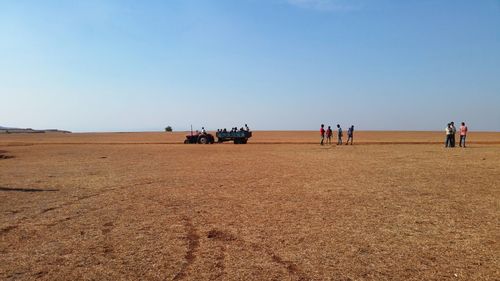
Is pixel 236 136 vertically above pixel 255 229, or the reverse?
pixel 236 136

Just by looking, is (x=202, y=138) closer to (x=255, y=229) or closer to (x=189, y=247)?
(x=255, y=229)

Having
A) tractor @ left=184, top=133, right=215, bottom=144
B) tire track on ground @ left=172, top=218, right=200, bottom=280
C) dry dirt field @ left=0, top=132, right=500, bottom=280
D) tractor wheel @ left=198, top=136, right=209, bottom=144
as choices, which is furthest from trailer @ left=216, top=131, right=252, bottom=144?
tire track on ground @ left=172, top=218, right=200, bottom=280

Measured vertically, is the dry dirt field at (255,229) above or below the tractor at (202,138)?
below

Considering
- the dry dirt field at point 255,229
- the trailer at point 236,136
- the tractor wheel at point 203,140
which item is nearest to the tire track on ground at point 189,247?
the dry dirt field at point 255,229

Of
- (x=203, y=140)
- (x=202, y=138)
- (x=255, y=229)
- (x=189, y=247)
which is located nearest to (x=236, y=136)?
(x=203, y=140)

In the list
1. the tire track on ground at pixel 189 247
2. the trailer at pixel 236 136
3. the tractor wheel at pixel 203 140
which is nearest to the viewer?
the tire track on ground at pixel 189 247

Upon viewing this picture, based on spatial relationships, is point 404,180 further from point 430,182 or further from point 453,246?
point 453,246

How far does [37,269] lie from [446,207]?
28.0ft

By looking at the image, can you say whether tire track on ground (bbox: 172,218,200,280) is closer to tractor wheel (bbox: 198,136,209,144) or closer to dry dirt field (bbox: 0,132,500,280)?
dry dirt field (bbox: 0,132,500,280)

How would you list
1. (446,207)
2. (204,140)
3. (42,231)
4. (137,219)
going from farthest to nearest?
1. (204,140)
2. (446,207)
3. (137,219)
4. (42,231)

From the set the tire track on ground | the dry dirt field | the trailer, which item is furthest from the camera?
the trailer

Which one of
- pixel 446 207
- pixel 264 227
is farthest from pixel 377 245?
pixel 446 207

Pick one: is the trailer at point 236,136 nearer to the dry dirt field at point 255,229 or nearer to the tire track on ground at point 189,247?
the dry dirt field at point 255,229

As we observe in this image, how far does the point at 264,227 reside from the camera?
28.9 ft
